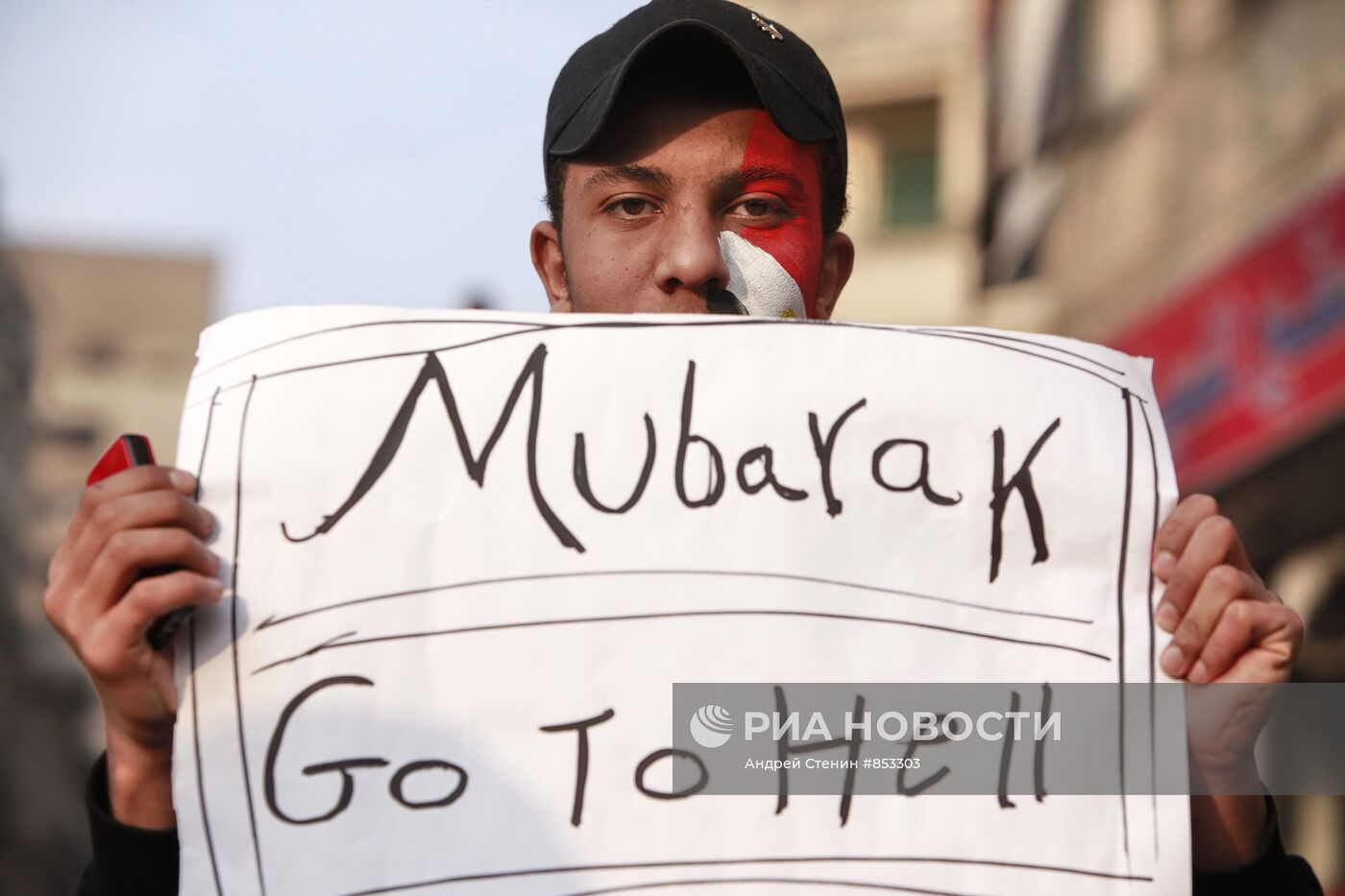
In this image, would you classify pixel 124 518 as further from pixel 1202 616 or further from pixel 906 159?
pixel 906 159

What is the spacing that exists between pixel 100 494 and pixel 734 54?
0.92m

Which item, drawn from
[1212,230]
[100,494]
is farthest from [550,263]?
[1212,230]

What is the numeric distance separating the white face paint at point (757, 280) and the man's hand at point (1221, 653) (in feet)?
1.76

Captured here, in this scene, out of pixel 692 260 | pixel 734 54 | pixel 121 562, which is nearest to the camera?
pixel 121 562

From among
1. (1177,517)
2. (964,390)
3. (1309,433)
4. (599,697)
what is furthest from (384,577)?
(1309,433)

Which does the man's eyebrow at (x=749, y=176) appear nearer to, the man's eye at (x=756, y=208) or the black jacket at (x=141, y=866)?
the man's eye at (x=756, y=208)

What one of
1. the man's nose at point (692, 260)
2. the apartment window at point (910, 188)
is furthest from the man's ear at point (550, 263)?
the apartment window at point (910, 188)

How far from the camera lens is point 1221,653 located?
59.7 inches

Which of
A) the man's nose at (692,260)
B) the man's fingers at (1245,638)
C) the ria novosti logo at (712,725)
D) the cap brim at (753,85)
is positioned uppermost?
the cap brim at (753,85)

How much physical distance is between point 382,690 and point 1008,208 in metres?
13.8

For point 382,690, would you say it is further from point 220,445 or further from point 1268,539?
point 1268,539

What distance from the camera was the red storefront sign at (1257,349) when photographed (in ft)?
20.9

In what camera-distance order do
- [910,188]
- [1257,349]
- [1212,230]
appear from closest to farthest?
[1257,349] < [1212,230] < [910,188]

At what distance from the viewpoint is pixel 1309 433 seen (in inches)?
261
